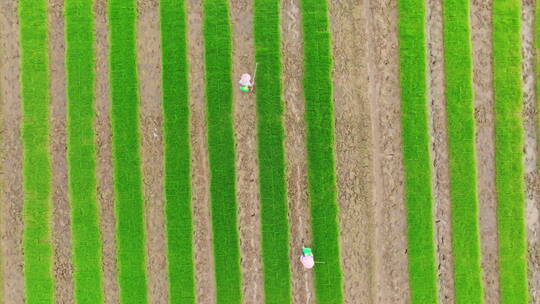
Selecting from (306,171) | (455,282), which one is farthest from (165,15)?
(455,282)

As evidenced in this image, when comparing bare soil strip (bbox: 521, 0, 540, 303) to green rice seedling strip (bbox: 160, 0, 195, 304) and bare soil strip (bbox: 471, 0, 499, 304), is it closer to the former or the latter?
bare soil strip (bbox: 471, 0, 499, 304)

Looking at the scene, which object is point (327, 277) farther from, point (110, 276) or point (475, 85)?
Result: point (475, 85)

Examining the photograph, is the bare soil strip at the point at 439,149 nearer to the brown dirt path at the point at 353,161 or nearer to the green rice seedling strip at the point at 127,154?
the brown dirt path at the point at 353,161

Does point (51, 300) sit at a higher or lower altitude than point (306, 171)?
lower

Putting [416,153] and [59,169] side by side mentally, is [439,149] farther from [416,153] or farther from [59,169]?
[59,169]

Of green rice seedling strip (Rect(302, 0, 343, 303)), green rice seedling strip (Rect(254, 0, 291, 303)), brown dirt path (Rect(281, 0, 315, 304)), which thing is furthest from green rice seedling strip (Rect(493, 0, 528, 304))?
green rice seedling strip (Rect(254, 0, 291, 303))
